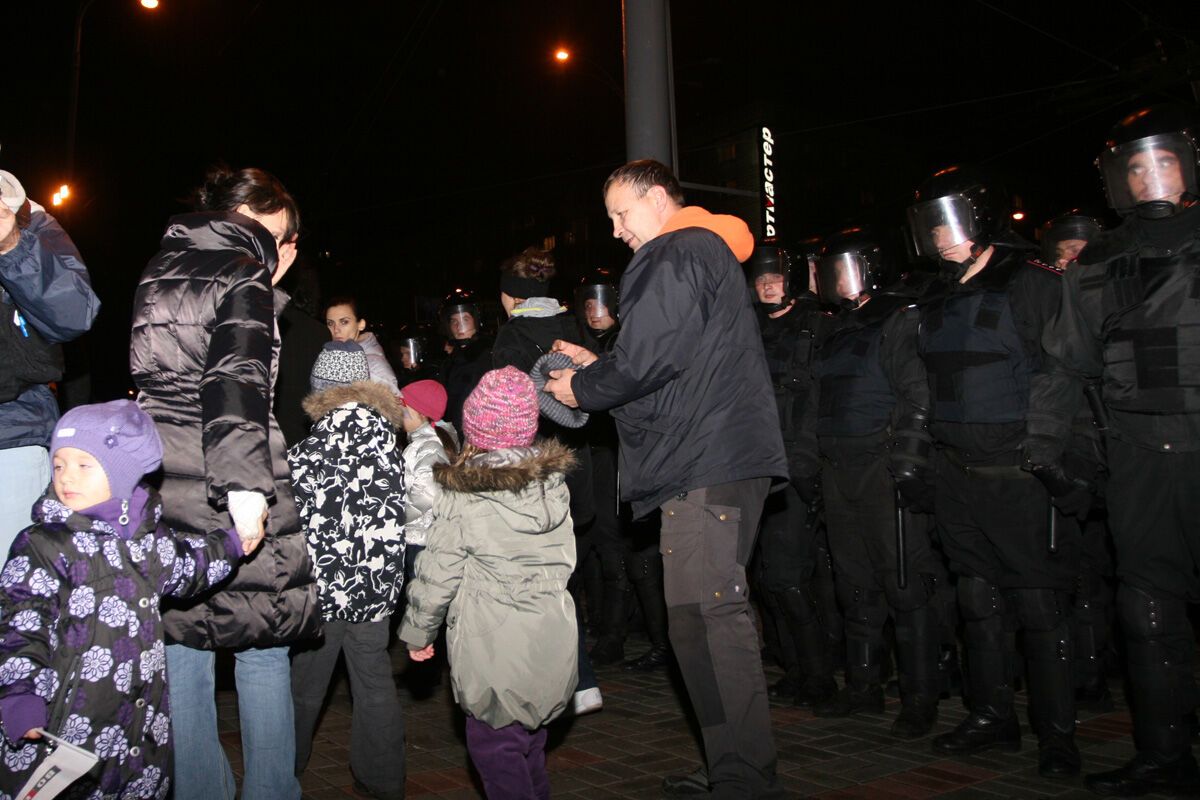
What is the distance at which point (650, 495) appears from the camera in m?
3.93

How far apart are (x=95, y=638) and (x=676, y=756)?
9.61 ft

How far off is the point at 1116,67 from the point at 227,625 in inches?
700

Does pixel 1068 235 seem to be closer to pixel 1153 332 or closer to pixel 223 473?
pixel 1153 332

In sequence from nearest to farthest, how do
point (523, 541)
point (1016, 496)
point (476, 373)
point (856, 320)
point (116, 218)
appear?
point (523, 541) < point (1016, 496) < point (856, 320) < point (476, 373) < point (116, 218)

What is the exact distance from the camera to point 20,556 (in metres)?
2.68

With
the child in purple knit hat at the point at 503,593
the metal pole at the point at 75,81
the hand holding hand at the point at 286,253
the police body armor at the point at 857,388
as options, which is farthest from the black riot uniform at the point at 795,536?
the metal pole at the point at 75,81

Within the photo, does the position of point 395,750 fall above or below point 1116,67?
below

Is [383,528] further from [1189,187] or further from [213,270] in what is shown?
[1189,187]

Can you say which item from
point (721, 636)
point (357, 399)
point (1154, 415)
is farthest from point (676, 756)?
point (1154, 415)

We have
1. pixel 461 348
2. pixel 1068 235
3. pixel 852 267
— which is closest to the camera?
pixel 852 267

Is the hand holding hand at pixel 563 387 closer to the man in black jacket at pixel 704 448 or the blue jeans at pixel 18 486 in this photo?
the man in black jacket at pixel 704 448

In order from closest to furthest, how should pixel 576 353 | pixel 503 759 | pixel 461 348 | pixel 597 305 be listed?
1. pixel 503 759
2. pixel 576 353
3. pixel 597 305
4. pixel 461 348

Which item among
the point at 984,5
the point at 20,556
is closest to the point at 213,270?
the point at 20,556

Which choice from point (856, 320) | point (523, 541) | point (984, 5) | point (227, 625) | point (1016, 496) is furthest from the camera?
point (984, 5)
